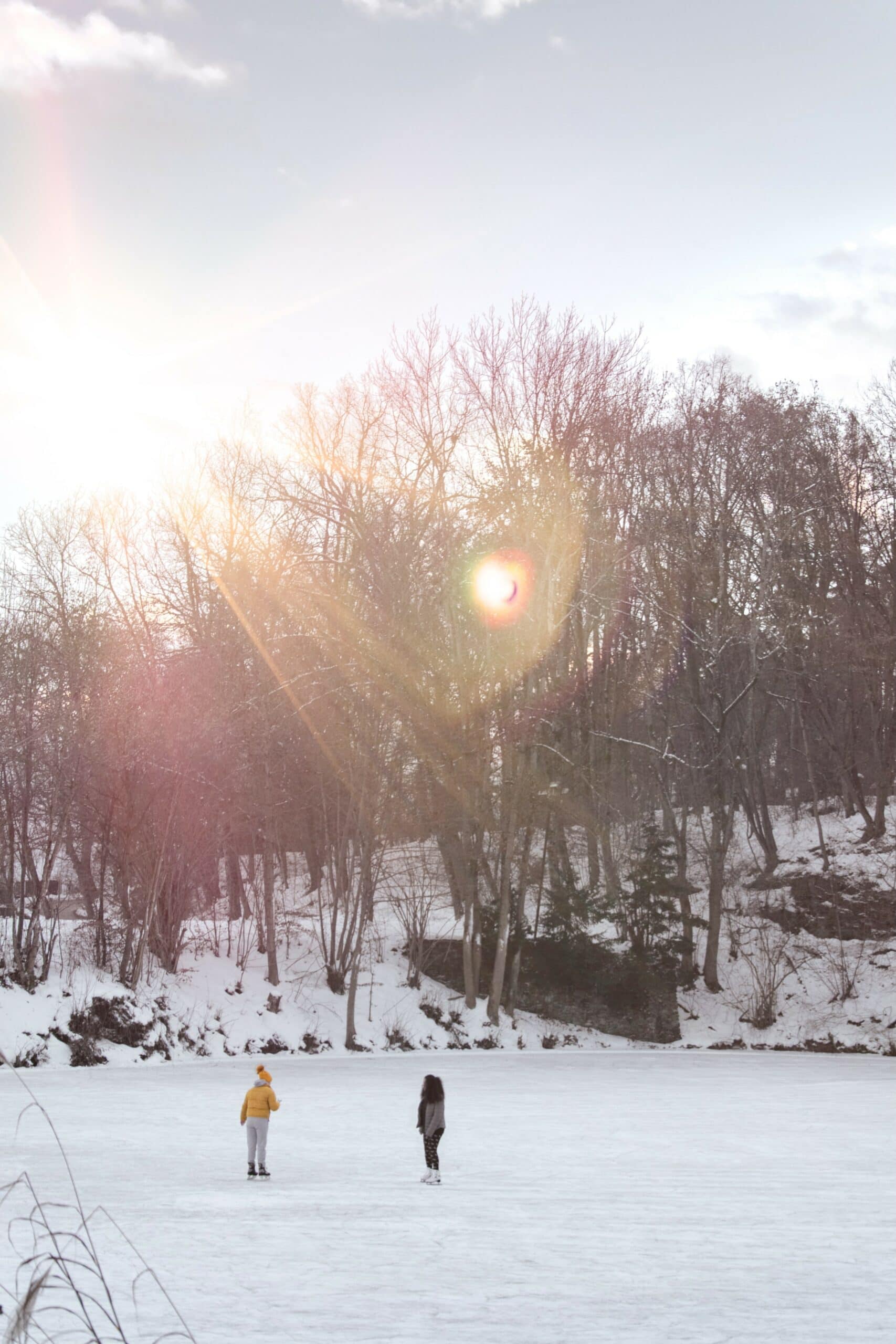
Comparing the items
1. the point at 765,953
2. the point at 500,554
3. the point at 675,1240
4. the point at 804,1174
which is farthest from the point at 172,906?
the point at 675,1240

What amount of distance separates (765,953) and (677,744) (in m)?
10.6

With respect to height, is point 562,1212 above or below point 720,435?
below

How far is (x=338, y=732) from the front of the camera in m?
31.0

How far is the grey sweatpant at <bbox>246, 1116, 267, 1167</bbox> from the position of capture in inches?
482

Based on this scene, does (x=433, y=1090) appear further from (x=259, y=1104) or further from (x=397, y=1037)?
(x=397, y=1037)

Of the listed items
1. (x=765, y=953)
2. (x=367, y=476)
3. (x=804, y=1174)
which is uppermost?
(x=367, y=476)

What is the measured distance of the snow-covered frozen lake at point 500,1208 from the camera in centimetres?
749

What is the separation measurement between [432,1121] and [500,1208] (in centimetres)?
139

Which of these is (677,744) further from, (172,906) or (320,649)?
(172,906)

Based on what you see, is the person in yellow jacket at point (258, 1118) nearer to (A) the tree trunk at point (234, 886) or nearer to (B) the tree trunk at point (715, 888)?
(A) the tree trunk at point (234, 886)

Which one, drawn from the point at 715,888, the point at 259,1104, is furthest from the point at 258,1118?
the point at 715,888

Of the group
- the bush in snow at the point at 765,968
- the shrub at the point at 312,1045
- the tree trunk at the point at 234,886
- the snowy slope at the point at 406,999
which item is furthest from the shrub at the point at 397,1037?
the bush in snow at the point at 765,968

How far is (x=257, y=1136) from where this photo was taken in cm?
1233

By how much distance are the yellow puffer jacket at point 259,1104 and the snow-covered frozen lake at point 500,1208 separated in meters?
0.68
